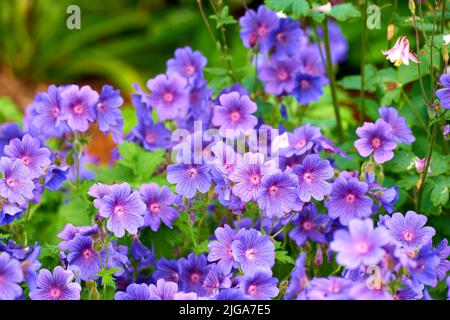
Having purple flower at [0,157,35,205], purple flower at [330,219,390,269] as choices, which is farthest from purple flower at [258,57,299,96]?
purple flower at [330,219,390,269]

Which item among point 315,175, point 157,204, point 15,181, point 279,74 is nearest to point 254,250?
point 315,175

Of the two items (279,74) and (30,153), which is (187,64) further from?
(30,153)

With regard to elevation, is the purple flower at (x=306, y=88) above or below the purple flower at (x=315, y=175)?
above

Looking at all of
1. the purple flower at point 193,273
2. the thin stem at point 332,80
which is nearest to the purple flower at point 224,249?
the purple flower at point 193,273

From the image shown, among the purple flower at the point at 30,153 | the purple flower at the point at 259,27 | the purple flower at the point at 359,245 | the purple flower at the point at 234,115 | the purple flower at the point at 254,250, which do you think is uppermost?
the purple flower at the point at 259,27

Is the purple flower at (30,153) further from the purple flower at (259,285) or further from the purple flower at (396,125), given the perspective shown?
the purple flower at (396,125)

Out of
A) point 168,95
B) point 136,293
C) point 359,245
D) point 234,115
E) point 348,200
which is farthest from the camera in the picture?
point 168,95
